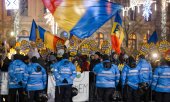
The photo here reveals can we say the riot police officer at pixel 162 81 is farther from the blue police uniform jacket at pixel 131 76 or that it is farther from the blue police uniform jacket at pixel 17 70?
the blue police uniform jacket at pixel 17 70

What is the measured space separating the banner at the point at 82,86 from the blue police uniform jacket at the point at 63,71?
1925 millimetres

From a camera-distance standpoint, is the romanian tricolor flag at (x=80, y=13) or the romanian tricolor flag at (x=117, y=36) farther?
the romanian tricolor flag at (x=117, y=36)

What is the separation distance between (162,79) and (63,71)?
3067mm

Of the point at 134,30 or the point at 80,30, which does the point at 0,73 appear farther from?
the point at 134,30

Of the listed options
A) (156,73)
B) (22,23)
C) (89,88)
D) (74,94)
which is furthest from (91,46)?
(22,23)

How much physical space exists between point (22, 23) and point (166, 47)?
33597mm

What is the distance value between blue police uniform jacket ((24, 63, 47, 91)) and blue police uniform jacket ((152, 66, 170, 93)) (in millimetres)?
3450

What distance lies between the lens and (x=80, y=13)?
1434 centimetres

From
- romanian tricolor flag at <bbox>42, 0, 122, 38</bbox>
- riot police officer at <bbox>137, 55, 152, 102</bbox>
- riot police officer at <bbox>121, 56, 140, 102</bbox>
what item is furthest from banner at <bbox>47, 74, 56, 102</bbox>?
riot police officer at <bbox>137, 55, 152, 102</bbox>

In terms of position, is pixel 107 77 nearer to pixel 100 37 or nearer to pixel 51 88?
pixel 51 88

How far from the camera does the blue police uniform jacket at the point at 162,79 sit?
40.8 feet

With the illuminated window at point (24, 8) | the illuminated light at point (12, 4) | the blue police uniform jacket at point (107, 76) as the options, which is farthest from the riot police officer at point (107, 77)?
the illuminated window at point (24, 8)

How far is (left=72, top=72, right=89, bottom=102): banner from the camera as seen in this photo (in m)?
15.0

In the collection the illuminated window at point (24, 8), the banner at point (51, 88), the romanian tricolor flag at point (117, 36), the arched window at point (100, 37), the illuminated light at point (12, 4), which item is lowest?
the banner at point (51, 88)
